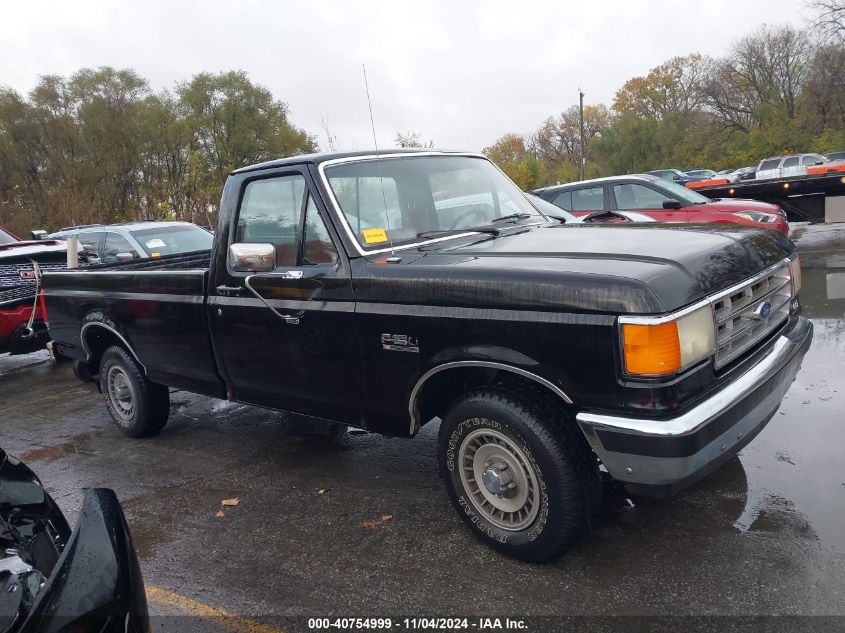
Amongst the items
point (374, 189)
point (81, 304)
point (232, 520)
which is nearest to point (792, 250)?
point (374, 189)

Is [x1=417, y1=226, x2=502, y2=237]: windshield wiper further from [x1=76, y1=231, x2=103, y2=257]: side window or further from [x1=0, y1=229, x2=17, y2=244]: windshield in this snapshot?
[x1=76, y1=231, x2=103, y2=257]: side window

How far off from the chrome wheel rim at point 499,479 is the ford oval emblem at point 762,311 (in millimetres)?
1363

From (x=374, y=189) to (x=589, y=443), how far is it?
2.03m

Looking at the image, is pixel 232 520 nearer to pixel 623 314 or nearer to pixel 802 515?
pixel 623 314

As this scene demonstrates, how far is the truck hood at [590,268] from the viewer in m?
2.76

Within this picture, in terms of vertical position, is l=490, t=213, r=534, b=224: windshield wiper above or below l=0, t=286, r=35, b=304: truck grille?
above

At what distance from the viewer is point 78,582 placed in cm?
187

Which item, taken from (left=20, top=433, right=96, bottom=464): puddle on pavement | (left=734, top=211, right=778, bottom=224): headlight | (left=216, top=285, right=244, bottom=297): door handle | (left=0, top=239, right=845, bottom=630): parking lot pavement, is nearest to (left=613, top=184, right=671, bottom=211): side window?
(left=734, top=211, right=778, bottom=224): headlight

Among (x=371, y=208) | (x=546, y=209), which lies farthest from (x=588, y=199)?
(x=371, y=208)

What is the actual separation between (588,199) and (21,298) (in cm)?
815

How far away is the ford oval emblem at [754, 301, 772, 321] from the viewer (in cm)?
329

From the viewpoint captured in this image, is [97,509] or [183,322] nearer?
[97,509]

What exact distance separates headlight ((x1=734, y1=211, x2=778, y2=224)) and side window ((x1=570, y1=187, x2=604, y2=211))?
2039 millimetres

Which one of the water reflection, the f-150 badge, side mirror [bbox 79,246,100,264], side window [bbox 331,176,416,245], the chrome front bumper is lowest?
the water reflection
